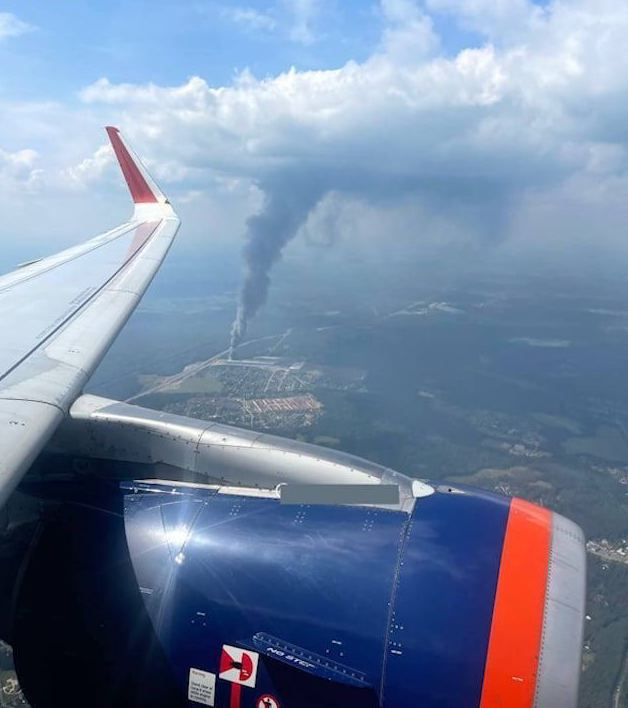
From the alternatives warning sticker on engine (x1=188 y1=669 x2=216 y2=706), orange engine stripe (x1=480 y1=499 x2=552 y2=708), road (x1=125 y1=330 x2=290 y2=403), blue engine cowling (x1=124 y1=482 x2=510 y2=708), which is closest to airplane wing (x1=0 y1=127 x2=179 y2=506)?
blue engine cowling (x1=124 y1=482 x2=510 y2=708)

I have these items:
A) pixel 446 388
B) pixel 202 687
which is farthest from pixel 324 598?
pixel 446 388

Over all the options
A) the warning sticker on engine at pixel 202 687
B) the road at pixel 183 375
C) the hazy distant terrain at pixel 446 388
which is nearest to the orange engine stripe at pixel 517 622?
the warning sticker on engine at pixel 202 687

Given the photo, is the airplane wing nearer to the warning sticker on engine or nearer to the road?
the warning sticker on engine

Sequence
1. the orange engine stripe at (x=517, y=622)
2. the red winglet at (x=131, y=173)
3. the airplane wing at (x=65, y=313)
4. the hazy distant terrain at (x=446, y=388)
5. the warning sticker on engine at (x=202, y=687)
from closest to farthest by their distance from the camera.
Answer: the orange engine stripe at (x=517, y=622) → the airplane wing at (x=65, y=313) → the warning sticker on engine at (x=202, y=687) → the red winglet at (x=131, y=173) → the hazy distant terrain at (x=446, y=388)

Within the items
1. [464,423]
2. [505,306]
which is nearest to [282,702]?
[464,423]

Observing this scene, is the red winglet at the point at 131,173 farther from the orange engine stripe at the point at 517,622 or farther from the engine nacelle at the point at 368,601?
the orange engine stripe at the point at 517,622

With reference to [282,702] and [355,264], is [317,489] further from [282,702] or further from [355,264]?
[355,264]

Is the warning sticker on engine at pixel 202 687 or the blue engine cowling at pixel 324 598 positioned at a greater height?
the blue engine cowling at pixel 324 598
